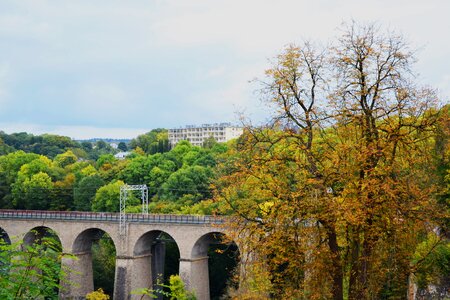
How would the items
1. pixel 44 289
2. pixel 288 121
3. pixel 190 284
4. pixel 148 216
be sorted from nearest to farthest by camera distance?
1. pixel 44 289
2. pixel 288 121
3. pixel 190 284
4. pixel 148 216

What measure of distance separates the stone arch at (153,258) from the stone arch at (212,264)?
10.2 feet

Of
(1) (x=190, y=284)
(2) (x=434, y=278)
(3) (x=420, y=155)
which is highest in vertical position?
(3) (x=420, y=155)

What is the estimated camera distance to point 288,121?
1750 centimetres

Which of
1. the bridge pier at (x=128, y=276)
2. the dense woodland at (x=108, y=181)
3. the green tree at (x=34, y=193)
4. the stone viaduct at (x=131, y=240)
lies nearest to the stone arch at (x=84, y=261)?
the stone viaduct at (x=131, y=240)

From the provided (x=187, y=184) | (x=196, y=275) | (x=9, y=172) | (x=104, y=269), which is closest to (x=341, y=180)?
(x=196, y=275)

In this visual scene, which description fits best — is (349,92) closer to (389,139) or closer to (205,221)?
(389,139)

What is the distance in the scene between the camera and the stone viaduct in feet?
176

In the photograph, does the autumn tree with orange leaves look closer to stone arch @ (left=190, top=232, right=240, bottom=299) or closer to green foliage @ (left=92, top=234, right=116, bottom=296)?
stone arch @ (left=190, top=232, right=240, bottom=299)

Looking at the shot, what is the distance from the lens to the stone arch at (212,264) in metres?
54.0

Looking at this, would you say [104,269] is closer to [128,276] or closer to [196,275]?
[128,276]

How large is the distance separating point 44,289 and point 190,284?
40.1 metres

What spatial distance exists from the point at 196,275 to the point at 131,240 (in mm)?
6798

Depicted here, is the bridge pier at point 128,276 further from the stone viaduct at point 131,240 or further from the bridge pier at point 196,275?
the bridge pier at point 196,275

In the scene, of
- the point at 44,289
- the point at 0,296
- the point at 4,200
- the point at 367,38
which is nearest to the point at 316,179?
the point at 367,38
